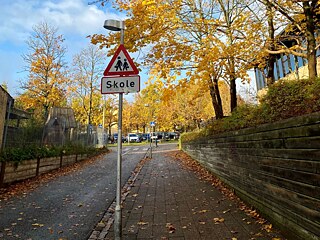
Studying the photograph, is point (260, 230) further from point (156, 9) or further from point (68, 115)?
point (68, 115)

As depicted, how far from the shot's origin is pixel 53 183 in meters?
9.89

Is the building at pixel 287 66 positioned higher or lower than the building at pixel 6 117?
higher

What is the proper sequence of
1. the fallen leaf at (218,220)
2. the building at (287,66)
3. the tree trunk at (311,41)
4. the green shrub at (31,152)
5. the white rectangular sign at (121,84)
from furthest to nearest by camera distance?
the building at (287,66), the green shrub at (31,152), the tree trunk at (311,41), the fallen leaf at (218,220), the white rectangular sign at (121,84)

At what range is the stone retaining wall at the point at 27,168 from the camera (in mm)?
8711

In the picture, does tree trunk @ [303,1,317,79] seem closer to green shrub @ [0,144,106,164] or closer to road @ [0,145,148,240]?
road @ [0,145,148,240]

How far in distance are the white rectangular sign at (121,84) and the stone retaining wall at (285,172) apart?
2.41 m

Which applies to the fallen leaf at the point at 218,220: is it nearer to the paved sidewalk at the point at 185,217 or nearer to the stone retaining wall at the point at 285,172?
the paved sidewalk at the point at 185,217

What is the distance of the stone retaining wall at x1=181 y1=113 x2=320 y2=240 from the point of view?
3277 mm

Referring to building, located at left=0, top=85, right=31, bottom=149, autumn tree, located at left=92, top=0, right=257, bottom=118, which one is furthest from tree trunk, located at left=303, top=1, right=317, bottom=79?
building, located at left=0, top=85, right=31, bottom=149

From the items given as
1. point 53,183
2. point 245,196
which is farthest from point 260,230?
point 53,183

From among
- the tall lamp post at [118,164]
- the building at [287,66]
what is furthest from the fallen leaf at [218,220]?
the building at [287,66]

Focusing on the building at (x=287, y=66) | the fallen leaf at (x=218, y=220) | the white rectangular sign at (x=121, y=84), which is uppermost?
the building at (x=287, y=66)

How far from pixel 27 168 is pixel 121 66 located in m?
7.65

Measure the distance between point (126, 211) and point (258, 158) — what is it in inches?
123
